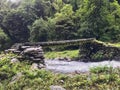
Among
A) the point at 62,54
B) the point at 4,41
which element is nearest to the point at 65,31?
the point at 62,54

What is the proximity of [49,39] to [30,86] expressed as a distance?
46.4 meters

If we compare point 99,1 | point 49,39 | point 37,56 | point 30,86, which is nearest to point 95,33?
point 99,1

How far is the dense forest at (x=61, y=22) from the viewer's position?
61.1 m

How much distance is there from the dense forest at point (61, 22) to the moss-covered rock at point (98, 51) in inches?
374

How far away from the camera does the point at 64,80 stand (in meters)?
19.9

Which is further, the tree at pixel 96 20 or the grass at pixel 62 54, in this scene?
the tree at pixel 96 20

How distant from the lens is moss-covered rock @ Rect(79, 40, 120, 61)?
47.1 metres

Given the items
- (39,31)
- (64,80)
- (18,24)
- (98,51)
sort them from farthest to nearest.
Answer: (18,24), (39,31), (98,51), (64,80)

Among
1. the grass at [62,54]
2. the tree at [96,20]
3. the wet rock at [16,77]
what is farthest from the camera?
the tree at [96,20]

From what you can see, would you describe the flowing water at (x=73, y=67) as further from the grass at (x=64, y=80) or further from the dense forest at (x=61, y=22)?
the dense forest at (x=61, y=22)

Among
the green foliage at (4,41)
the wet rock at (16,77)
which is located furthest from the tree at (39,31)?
the wet rock at (16,77)

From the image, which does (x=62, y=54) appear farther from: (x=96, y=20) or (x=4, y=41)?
(x=4, y=41)

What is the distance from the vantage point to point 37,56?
2819cm

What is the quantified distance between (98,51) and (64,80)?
Answer: 30.6 metres
